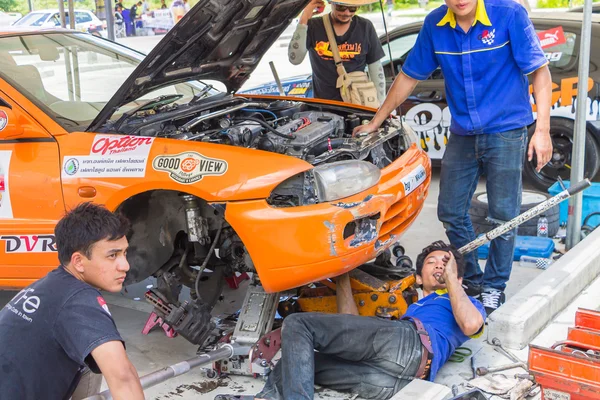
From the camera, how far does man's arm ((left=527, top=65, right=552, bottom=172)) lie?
4.35 meters

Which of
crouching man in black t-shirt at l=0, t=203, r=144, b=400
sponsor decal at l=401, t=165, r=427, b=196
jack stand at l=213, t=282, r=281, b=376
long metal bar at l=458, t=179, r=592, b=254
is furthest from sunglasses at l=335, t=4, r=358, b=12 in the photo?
crouching man in black t-shirt at l=0, t=203, r=144, b=400

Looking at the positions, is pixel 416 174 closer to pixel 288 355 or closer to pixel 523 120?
pixel 523 120

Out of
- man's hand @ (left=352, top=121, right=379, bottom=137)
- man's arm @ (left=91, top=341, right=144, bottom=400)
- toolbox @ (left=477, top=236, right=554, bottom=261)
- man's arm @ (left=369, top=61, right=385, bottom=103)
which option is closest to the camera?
man's arm @ (left=91, top=341, right=144, bottom=400)

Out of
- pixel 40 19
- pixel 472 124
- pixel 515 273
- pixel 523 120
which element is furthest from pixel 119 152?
pixel 40 19

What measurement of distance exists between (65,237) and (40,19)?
26971mm

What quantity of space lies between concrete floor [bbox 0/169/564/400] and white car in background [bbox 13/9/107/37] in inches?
888

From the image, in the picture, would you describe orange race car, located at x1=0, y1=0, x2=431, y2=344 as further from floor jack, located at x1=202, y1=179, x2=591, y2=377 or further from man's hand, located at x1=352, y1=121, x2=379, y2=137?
floor jack, located at x1=202, y1=179, x2=591, y2=377

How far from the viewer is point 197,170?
12.6 feet

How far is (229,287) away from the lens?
534 centimetres

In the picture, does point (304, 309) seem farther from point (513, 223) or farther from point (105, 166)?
point (105, 166)

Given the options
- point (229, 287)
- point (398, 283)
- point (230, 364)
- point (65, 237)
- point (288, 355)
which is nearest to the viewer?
point (65, 237)

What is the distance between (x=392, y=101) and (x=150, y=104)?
150cm

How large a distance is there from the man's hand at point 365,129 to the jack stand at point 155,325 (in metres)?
1.58

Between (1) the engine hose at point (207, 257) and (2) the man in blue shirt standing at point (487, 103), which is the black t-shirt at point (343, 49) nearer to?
(2) the man in blue shirt standing at point (487, 103)
